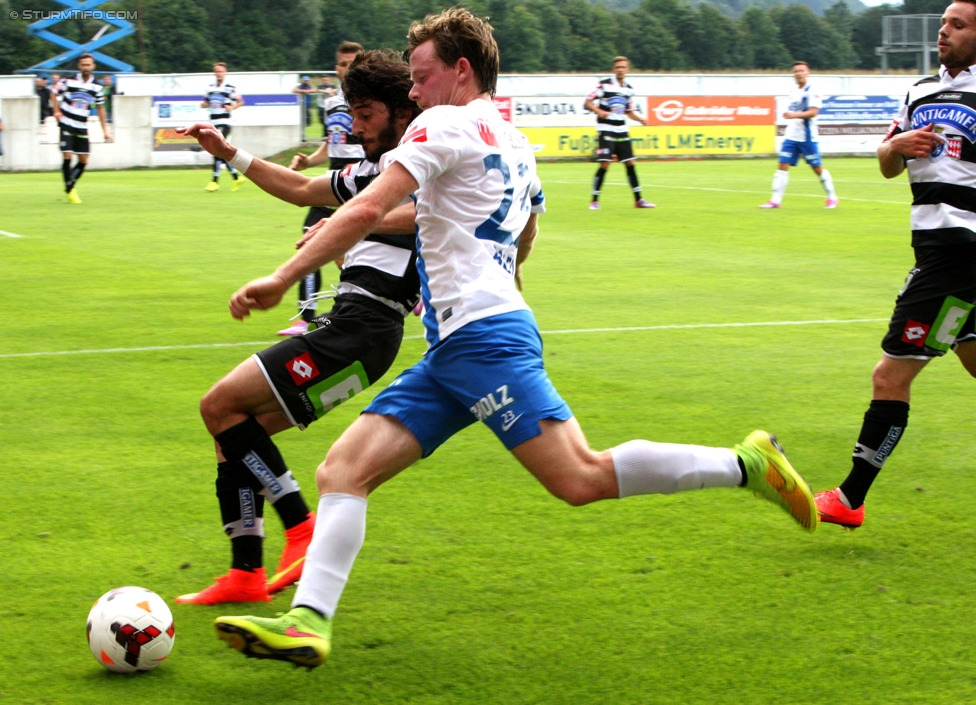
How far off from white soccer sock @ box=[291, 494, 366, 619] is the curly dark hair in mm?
1646

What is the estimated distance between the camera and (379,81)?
459cm

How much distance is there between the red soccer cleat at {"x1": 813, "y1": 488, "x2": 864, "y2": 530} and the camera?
5156 millimetres

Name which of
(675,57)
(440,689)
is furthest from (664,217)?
(675,57)

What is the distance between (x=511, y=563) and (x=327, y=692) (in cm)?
129

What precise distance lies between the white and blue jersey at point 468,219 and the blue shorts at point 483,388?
61mm

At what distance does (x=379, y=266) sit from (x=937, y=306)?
229cm

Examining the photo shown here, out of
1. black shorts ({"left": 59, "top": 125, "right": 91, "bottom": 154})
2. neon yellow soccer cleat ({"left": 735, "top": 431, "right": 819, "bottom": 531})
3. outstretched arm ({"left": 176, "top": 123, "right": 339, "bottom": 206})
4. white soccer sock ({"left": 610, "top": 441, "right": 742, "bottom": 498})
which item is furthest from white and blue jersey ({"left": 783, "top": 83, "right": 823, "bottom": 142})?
white soccer sock ({"left": 610, "top": 441, "right": 742, "bottom": 498})

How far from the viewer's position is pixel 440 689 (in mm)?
3754

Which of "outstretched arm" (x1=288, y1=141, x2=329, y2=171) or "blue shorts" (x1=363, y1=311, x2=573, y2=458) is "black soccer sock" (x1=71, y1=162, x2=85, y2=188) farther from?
"blue shorts" (x1=363, y1=311, x2=573, y2=458)

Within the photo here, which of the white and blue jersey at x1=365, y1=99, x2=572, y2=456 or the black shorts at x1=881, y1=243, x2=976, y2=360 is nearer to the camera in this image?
the white and blue jersey at x1=365, y1=99, x2=572, y2=456

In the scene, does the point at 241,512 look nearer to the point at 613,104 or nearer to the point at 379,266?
the point at 379,266

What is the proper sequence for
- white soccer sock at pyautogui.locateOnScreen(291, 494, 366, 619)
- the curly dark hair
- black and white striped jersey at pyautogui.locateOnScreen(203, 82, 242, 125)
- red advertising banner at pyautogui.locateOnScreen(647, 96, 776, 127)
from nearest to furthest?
white soccer sock at pyautogui.locateOnScreen(291, 494, 366, 619) < the curly dark hair < black and white striped jersey at pyautogui.locateOnScreen(203, 82, 242, 125) < red advertising banner at pyautogui.locateOnScreen(647, 96, 776, 127)

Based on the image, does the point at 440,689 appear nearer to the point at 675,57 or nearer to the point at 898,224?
the point at 898,224

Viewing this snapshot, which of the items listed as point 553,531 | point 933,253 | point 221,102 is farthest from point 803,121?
point 553,531
